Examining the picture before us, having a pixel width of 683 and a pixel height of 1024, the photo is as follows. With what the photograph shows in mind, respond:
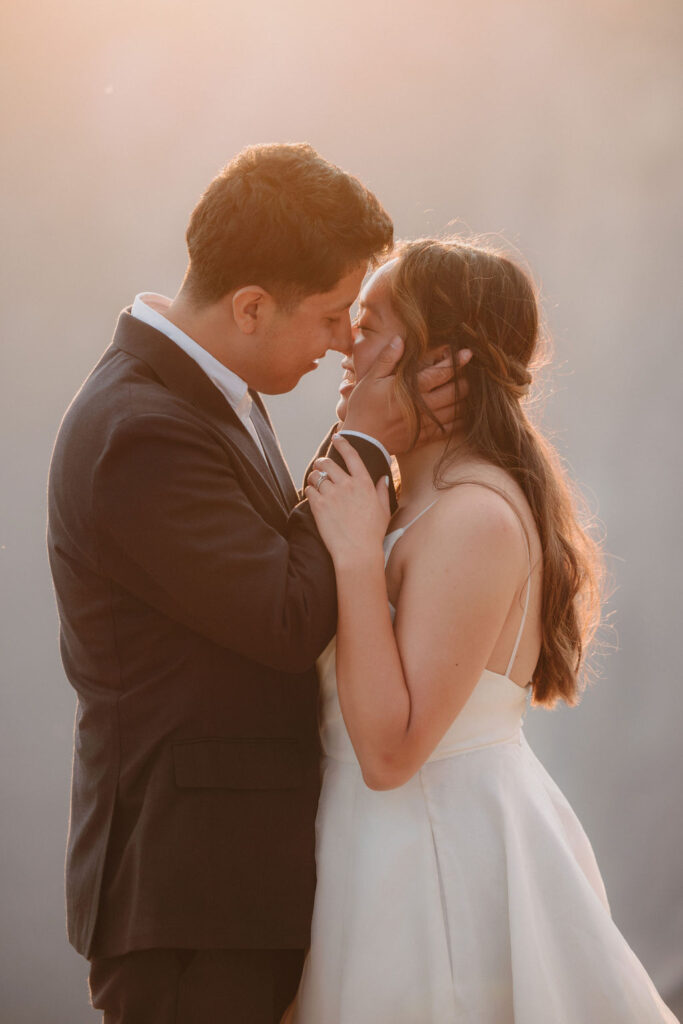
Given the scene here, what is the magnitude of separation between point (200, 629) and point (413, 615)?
0.29m

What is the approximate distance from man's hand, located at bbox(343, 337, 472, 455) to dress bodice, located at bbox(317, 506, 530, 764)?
13 centimetres

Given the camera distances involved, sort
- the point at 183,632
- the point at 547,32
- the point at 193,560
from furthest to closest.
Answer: the point at 547,32 → the point at 183,632 → the point at 193,560

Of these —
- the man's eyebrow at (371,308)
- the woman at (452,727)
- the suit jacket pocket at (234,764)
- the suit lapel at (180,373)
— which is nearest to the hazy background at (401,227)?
the man's eyebrow at (371,308)

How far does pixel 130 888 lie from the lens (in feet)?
3.88

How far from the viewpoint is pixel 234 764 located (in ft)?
3.89

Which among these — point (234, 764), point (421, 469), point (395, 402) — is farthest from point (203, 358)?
point (234, 764)

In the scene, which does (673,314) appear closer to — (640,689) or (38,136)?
(640,689)

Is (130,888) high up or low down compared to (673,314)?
down

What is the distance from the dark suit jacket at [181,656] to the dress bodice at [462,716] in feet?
0.32

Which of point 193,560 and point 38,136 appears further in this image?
point 38,136

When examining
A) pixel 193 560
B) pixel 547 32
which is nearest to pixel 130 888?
pixel 193 560

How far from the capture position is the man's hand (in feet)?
4.44

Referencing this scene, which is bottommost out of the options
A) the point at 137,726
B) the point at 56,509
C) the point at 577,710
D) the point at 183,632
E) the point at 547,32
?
the point at 577,710

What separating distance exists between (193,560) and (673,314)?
197 cm
